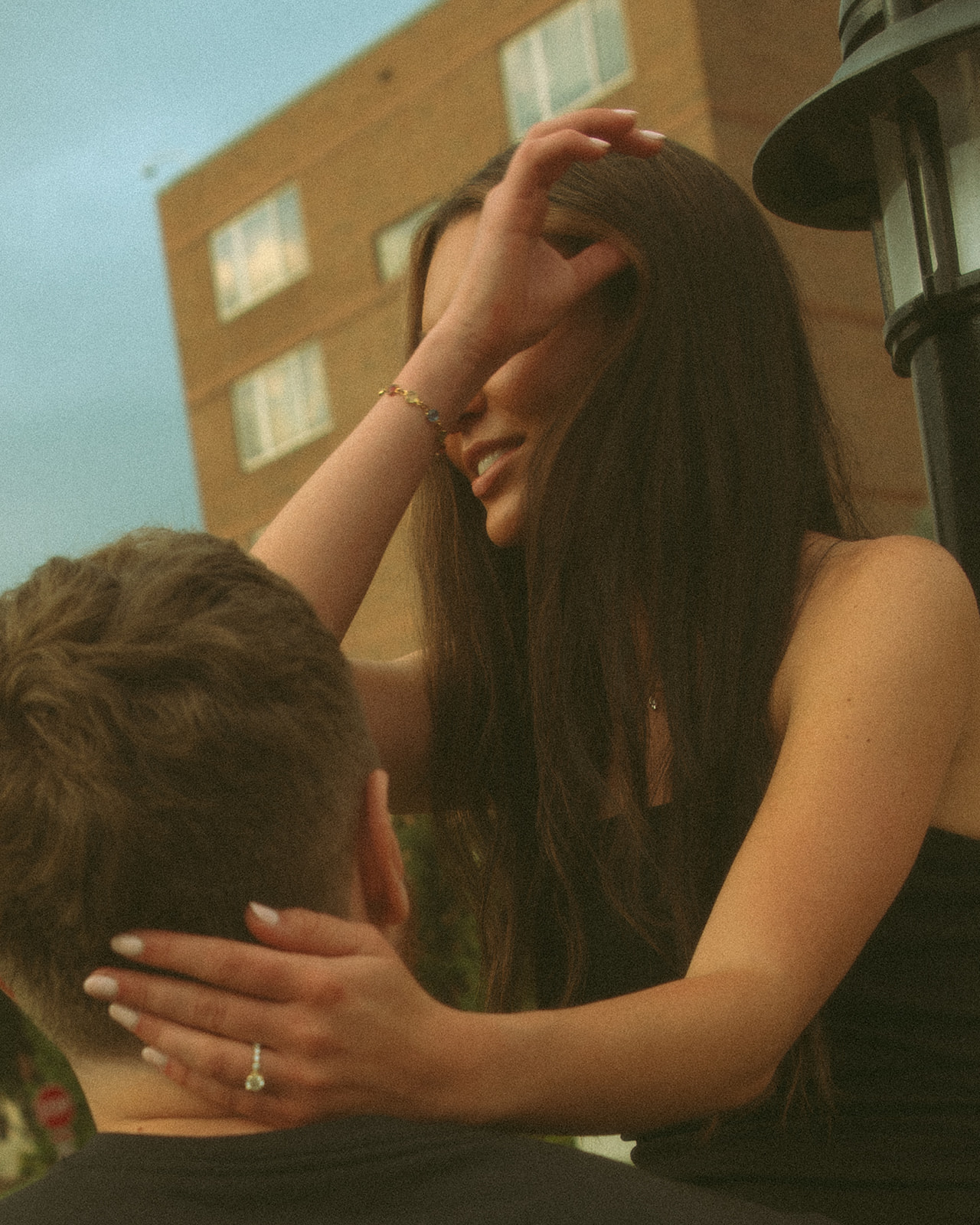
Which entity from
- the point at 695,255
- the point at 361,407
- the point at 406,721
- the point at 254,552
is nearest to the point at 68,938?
the point at 254,552

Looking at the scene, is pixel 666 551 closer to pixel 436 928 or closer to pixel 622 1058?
pixel 622 1058

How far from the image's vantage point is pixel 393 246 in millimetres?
17172

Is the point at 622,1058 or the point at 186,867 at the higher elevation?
the point at 186,867

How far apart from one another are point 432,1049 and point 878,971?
0.87 m

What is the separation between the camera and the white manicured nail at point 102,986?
1312 mm

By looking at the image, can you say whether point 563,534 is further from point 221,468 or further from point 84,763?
point 221,468

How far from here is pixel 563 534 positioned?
234 centimetres

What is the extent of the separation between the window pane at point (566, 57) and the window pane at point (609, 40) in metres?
0.16

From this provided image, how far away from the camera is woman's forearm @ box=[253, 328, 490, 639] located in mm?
2240

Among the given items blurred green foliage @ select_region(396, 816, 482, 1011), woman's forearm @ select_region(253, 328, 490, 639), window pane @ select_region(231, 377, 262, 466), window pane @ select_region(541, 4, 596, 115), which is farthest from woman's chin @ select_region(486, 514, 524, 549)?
window pane @ select_region(231, 377, 262, 466)

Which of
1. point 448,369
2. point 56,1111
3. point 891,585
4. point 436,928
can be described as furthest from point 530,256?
point 56,1111

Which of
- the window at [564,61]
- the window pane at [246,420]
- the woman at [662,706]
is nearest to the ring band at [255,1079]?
the woman at [662,706]

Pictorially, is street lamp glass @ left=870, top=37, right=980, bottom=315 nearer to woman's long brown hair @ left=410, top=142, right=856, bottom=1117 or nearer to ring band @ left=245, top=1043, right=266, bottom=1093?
woman's long brown hair @ left=410, top=142, right=856, bottom=1117

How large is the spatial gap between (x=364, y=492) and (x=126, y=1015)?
1.10 m
